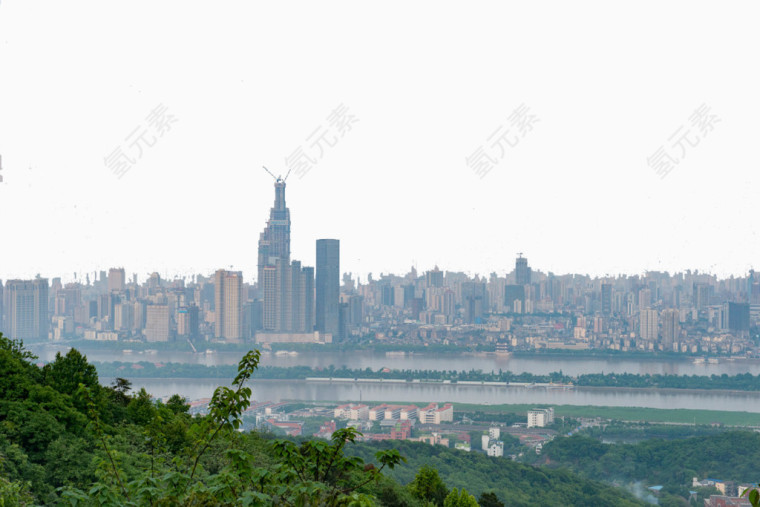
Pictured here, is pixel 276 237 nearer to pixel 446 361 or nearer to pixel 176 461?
pixel 446 361

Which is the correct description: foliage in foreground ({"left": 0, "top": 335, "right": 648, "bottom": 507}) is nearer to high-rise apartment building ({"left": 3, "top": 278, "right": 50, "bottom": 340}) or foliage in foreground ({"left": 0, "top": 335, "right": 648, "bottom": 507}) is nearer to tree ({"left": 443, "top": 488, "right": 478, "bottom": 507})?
tree ({"left": 443, "top": 488, "right": 478, "bottom": 507})

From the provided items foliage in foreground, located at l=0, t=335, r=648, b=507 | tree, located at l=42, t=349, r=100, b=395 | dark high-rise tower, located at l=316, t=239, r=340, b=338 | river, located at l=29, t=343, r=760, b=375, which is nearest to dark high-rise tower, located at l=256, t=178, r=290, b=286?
dark high-rise tower, located at l=316, t=239, r=340, b=338

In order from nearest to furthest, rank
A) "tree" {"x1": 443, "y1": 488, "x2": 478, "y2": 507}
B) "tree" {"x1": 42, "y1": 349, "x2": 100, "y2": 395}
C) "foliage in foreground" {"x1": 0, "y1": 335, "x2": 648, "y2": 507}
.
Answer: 1. "foliage in foreground" {"x1": 0, "y1": 335, "x2": 648, "y2": 507}
2. "tree" {"x1": 443, "y1": 488, "x2": 478, "y2": 507}
3. "tree" {"x1": 42, "y1": 349, "x2": 100, "y2": 395}

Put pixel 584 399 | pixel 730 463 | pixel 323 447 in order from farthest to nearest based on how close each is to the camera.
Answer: pixel 584 399 → pixel 730 463 → pixel 323 447

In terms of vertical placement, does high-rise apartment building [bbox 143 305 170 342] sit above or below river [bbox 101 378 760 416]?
above

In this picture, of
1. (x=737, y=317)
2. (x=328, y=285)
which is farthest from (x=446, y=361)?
(x=737, y=317)

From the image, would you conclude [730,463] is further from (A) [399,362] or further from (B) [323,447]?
(A) [399,362]

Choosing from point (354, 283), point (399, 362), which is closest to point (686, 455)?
point (399, 362)
